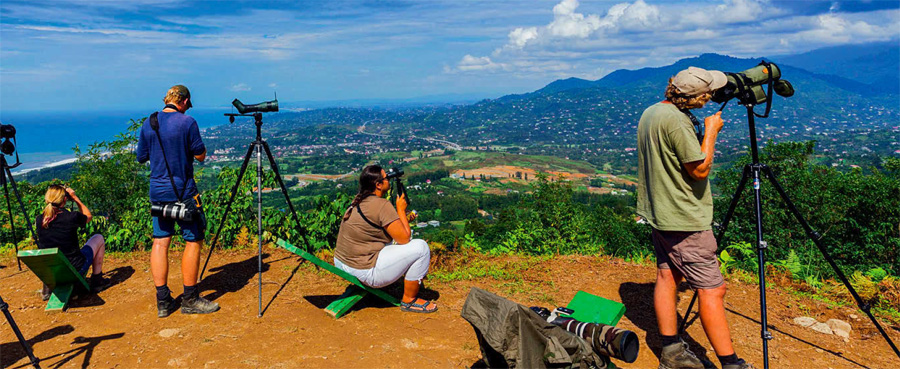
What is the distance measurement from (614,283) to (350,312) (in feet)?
9.61

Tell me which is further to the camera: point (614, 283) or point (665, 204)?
point (614, 283)

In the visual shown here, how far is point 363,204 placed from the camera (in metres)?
3.99

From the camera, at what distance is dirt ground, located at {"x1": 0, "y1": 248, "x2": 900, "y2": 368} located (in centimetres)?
339

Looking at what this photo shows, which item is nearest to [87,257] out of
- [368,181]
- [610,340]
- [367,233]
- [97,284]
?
[97,284]

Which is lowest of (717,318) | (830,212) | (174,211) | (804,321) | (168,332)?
(830,212)

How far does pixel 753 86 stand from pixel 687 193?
0.95 m

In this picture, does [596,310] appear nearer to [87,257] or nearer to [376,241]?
[376,241]

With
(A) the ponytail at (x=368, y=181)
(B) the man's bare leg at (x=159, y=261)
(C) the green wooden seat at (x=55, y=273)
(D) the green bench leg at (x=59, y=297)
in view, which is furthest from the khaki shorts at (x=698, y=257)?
(D) the green bench leg at (x=59, y=297)

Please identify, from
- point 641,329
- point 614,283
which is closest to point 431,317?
point 641,329

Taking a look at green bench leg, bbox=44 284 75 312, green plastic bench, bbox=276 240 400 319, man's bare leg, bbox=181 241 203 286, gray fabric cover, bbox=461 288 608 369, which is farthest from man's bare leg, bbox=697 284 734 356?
green bench leg, bbox=44 284 75 312

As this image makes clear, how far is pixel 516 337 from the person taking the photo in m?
2.20

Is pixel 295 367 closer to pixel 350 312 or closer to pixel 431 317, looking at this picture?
pixel 350 312

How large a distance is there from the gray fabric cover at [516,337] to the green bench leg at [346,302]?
6.63 ft

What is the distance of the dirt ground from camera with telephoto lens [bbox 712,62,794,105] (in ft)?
6.44
